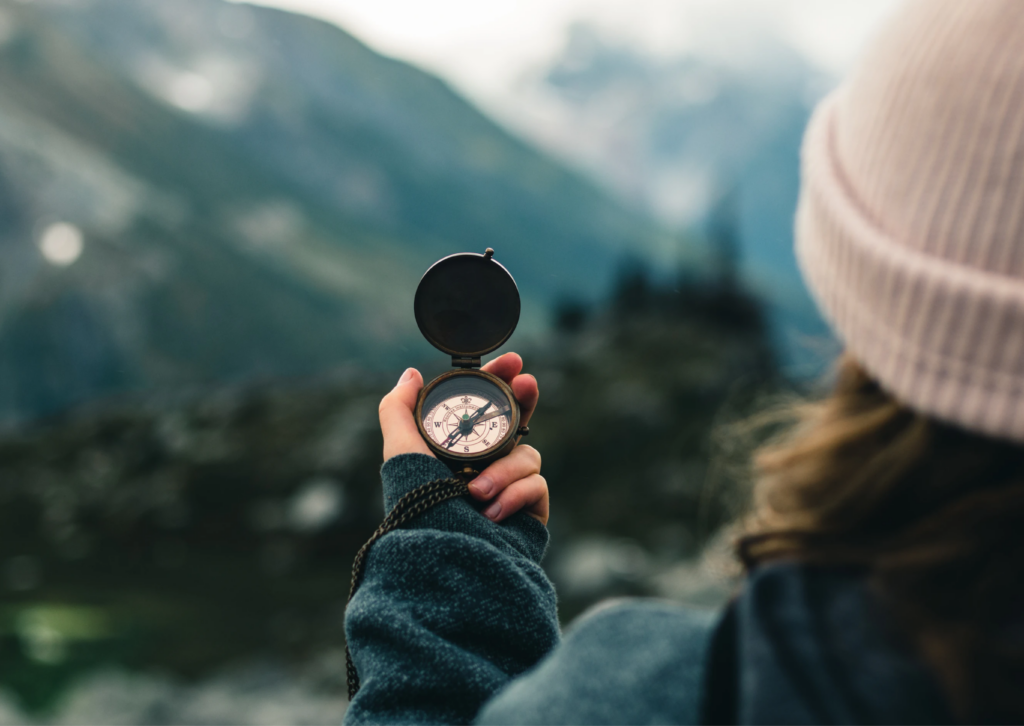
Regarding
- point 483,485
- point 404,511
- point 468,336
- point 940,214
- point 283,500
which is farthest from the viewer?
point 283,500

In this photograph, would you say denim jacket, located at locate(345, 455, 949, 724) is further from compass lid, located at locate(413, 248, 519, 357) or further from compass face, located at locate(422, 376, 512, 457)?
compass lid, located at locate(413, 248, 519, 357)

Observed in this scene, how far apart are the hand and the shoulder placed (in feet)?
1.65

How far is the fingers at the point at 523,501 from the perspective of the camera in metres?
1.37

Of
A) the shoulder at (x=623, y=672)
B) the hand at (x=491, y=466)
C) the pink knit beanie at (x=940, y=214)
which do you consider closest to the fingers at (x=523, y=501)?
the hand at (x=491, y=466)

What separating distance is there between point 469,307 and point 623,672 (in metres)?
1.00

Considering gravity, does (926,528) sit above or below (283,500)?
above

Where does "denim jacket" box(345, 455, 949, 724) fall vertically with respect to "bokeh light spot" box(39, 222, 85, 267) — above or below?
above

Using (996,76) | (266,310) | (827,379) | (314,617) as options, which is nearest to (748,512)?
(827,379)

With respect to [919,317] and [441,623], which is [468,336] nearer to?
[441,623]

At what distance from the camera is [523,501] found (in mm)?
1410

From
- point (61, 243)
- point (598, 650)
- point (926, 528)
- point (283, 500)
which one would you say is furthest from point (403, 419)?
point (61, 243)

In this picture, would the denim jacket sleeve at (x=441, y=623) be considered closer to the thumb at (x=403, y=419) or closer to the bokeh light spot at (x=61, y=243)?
the thumb at (x=403, y=419)

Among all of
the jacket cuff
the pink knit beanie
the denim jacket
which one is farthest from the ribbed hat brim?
the jacket cuff

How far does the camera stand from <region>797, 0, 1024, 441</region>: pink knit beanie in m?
0.66
